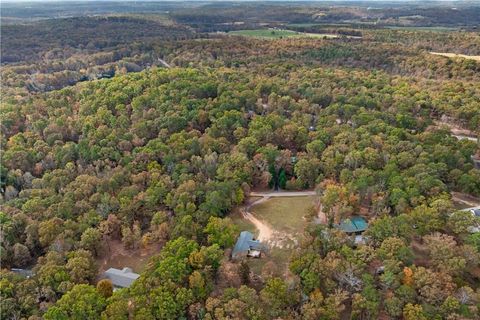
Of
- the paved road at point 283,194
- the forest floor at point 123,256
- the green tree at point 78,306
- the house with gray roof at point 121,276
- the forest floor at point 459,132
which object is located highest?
the forest floor at point 459,132

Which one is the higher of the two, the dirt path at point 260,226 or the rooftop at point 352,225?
the rooftop at point 352,225

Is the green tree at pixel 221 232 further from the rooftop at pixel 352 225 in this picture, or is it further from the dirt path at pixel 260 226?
the rooftop at pixel 352 225

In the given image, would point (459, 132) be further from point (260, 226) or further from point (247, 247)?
point (247, 247)

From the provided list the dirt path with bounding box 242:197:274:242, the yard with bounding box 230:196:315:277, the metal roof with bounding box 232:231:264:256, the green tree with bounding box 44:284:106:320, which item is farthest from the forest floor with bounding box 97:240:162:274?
the dirt path with bounding box 242:197:274:242

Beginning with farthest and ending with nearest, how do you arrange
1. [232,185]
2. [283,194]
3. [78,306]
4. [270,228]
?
[283,194] < [232,185] < [270,228] < [78,306]

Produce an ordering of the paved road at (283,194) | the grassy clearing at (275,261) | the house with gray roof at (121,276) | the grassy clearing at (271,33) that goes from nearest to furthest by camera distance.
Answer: the house with gray roof at (121,276) → the grassy clearing at (275,261) → the paved road at (283,194) → the grassy clearing at (271,33)

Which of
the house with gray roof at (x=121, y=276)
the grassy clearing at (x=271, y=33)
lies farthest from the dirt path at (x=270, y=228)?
the grassy clearing at (x=271, y=33)

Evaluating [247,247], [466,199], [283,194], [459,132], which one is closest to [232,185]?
[283,194]

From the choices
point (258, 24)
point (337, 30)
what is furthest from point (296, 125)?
point (258, 24)
